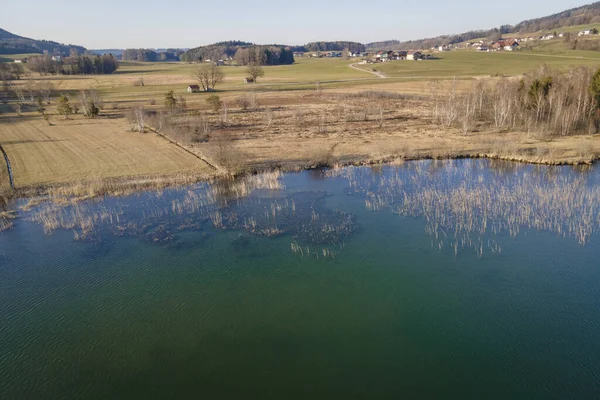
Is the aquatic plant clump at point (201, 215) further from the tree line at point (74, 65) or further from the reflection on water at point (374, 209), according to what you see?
the tree line at point (74, 65)

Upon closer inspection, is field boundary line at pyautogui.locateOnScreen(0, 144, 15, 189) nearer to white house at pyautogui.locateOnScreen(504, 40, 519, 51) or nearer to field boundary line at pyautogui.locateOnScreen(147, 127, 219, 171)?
field boundary line at pyautogui.locateOnScreen(147, 127, 219, 171)

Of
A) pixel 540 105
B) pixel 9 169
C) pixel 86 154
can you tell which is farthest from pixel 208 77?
pixel 540 105

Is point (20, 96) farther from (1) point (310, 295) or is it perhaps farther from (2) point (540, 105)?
(2) point (540, 105)

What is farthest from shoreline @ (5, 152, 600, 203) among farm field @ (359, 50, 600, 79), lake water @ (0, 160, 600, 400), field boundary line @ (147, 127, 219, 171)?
farm field @ (359, 50, 600, 79)

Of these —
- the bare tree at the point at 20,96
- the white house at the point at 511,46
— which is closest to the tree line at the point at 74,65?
the bare tree at the point at 20,96

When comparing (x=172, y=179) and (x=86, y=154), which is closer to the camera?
(x=172, y=179)
